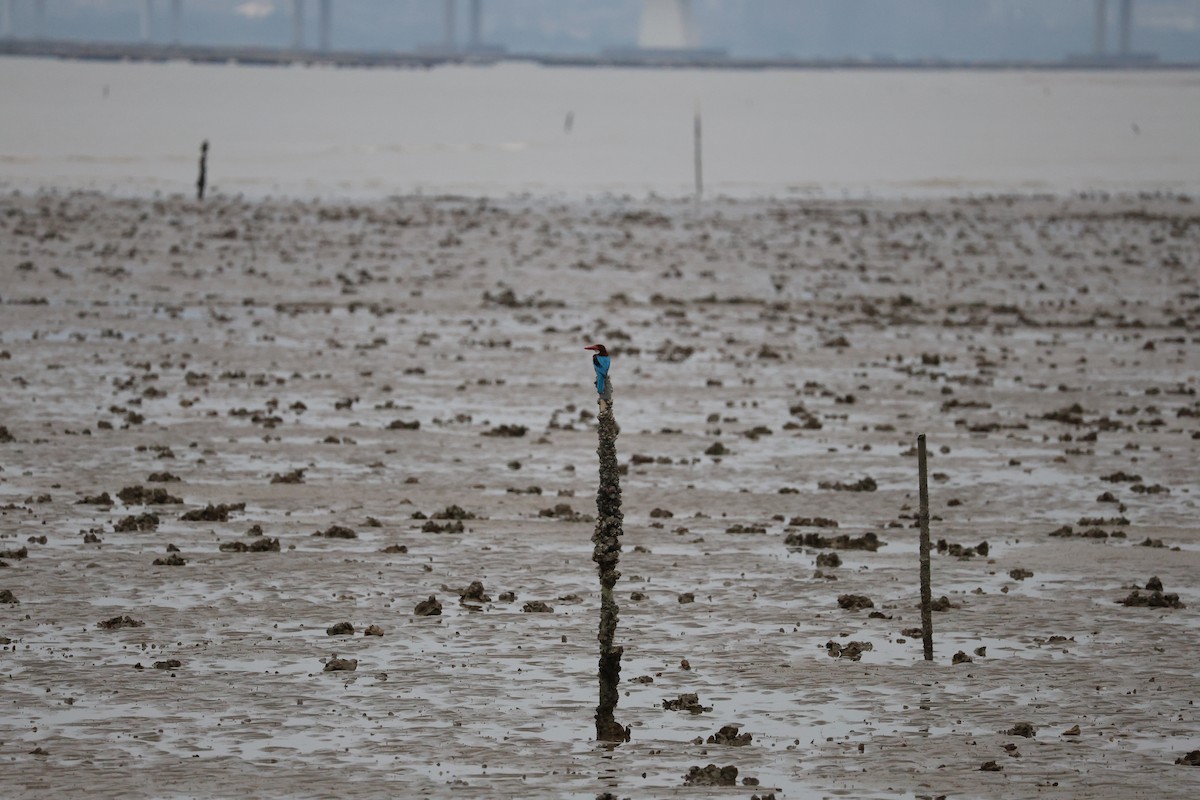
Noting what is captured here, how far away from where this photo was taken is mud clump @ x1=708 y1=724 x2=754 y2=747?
525 inches

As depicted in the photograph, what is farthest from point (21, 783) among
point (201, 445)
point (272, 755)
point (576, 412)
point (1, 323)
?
point (1, 323)

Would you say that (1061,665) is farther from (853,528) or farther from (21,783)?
(21,783)

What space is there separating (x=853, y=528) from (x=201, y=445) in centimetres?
856

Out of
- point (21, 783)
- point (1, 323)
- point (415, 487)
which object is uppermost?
point (1, 323)

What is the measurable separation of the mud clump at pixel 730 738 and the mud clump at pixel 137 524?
27.0ft

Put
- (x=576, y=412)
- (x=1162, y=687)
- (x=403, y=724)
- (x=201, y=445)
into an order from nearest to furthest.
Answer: (x=403, y=724)
(x=1162, y=687)
(x=201, y=445)
(x=576, y=412)

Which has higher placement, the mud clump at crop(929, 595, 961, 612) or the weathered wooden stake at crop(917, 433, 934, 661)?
the weathered wooden stake at crop(917, 433, 934, 661)

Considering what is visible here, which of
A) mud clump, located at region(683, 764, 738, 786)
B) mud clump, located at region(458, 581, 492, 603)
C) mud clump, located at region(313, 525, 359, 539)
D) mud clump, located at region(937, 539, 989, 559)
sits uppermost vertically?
mud clump, located at region(313, 525, 359, 539)

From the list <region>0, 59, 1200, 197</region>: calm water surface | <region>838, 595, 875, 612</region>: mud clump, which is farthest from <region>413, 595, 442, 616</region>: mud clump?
<region>0, 59, 1200, 197</region>: calm water surface

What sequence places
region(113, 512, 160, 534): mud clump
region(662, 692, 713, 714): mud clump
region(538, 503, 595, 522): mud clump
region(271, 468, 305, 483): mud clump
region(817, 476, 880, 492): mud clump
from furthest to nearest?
region(817, 476, 880, 492): mud clump → region(271, 468, 305, 483): mud clump → region(538, 503, 595, 522): mud clump → region(113, 512, 160, 534): mud clump → region(662, 692, 713, 714): mud clump

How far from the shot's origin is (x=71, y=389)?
1131 inches

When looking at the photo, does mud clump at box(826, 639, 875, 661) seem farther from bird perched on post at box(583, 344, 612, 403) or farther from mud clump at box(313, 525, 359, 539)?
mud clump at box(313, 525, 359, 539)

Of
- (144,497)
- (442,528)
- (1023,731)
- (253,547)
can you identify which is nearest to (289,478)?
(144,497)

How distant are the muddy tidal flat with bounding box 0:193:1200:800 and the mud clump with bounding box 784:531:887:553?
0.05 meters
